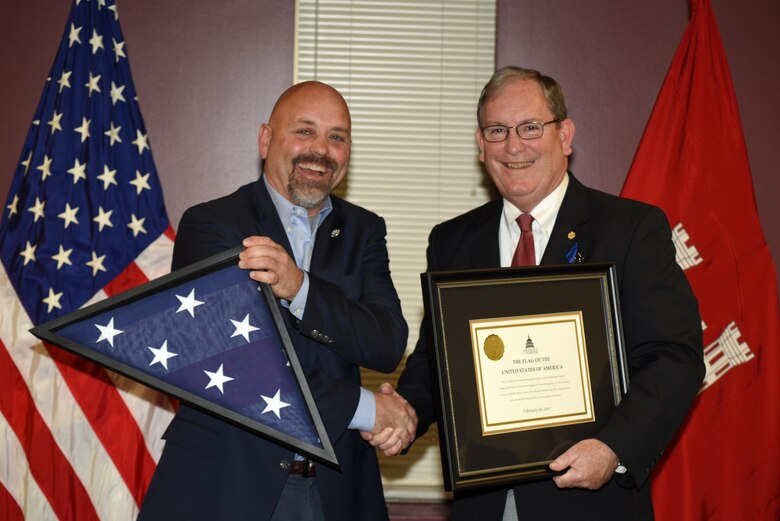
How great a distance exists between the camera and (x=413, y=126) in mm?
4836

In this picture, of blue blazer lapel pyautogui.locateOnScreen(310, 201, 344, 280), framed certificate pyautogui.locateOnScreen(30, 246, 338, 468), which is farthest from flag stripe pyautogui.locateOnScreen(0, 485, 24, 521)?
blue blazer lapel pyautogui.locateOnScreen(310, 201, 344, 280)

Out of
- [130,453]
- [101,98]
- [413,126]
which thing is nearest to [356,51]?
[413,126]

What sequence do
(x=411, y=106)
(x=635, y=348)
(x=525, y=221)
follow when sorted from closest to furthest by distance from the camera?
(x=635, y=348), (x=525, y=221), (x=411, y=106)

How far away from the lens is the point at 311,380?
8.22 ft

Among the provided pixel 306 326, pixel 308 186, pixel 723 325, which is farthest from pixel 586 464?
pixel 723 325

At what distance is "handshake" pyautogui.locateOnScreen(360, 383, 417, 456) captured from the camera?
105 inches

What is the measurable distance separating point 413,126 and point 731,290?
2.01 metres

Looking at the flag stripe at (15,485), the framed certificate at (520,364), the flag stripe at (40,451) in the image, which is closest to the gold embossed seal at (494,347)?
the framed certificate at (520,364)

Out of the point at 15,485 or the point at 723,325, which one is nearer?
the point at 15,485

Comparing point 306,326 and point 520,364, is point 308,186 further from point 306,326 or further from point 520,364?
point 520,364

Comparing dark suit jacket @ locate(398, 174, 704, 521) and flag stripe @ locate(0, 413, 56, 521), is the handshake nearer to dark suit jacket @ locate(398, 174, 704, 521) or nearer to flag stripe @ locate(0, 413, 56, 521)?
dark suit jacket @ locate(398, 174, 704, 521)

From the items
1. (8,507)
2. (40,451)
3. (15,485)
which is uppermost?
(40,451)

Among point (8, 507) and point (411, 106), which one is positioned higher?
point (411, 106)

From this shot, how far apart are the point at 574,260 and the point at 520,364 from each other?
470mm
